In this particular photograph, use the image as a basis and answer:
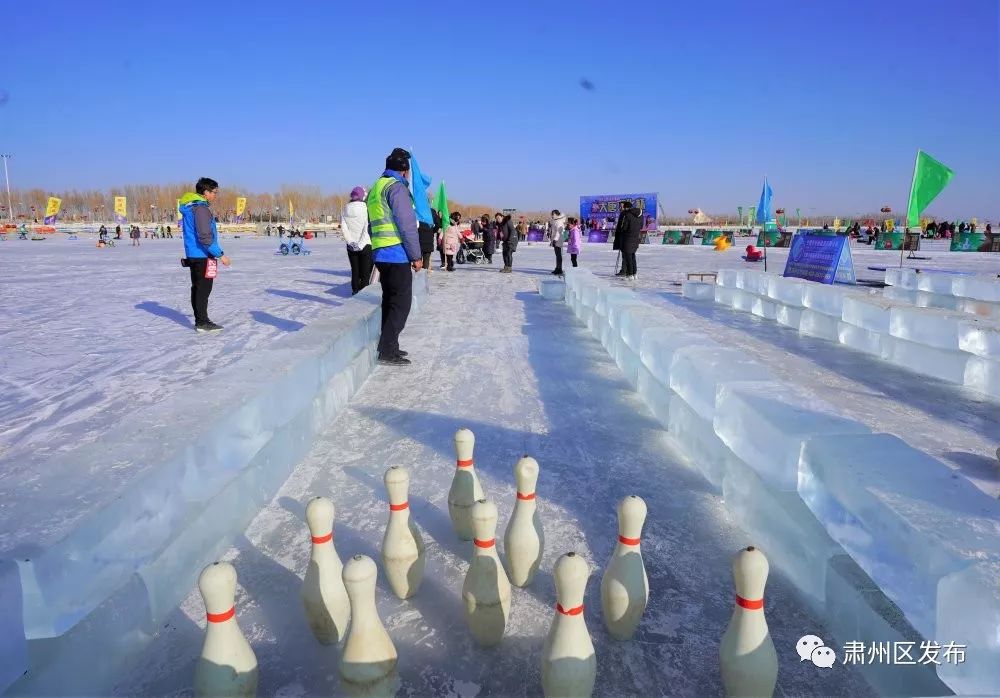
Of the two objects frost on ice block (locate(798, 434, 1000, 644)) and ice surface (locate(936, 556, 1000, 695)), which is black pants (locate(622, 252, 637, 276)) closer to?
frost on ice block (locate(798, 434, 1000, 644))

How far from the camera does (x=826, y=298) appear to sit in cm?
647

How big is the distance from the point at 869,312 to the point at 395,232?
14.7 ft

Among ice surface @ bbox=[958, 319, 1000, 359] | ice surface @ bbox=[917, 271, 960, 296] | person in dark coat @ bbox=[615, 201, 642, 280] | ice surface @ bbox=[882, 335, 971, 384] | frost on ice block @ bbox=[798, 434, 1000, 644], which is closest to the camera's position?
frost on ice block @ bbox=[798, 434, 1000, 644]

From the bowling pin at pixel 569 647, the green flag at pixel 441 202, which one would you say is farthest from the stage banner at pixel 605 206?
the bowling pin at pixel 569 647

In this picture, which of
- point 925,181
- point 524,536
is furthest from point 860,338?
point 925,181

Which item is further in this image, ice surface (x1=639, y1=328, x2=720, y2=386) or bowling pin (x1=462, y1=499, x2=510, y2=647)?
ice surface (x1=639, y1=328, x2=720, y2=386)

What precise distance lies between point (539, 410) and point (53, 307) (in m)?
7.82

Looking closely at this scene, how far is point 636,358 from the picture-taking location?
4.17 m

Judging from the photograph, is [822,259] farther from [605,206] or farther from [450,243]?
[605,206]

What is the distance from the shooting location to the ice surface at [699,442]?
8.42ft

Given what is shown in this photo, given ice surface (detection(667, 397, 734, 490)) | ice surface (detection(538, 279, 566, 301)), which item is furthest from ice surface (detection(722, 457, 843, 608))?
ice surface (detection(538, 279, 566, 301))

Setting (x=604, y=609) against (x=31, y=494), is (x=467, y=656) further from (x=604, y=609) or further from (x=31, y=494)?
(x=31, y=494)

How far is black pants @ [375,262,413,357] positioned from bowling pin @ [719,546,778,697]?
3709 mm

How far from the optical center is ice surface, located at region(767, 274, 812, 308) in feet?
23.2
